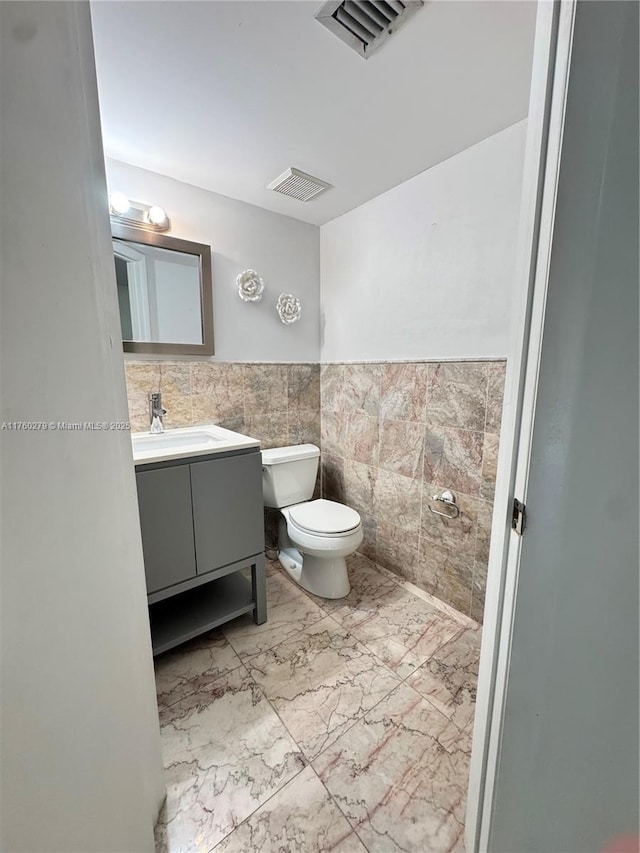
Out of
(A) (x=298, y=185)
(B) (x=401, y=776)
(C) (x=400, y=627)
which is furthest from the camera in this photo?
(A) (x=298, y=185)

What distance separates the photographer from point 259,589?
5.42ft

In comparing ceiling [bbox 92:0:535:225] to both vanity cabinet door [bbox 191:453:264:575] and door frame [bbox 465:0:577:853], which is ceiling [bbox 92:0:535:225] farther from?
vanity cabinet door [bbox 191:453:264:575]

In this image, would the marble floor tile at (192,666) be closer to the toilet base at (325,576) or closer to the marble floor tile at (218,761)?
the marble floor tile at (218,761)

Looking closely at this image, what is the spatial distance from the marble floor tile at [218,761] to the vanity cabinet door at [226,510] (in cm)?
49

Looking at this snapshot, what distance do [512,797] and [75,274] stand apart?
4.32 feet

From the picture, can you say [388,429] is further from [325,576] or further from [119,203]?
Result: [119,203]

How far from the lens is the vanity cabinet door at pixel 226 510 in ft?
4.70

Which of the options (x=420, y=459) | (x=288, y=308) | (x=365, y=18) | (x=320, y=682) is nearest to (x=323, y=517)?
(x=420, y=459)

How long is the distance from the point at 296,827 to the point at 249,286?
2.23 m

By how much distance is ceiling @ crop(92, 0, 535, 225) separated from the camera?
966 millimetres

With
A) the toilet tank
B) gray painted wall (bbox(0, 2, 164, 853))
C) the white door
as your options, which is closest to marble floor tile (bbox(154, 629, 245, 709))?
gray painted wall (bbox(0, 2, 164, 853))

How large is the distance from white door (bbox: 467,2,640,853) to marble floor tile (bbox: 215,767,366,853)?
53 cm

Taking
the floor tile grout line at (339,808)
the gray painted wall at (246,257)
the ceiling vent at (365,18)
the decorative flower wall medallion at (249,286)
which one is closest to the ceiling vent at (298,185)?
the gray painted wall at (246,257)

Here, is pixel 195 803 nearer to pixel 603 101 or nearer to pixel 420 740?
pixel 420 740
